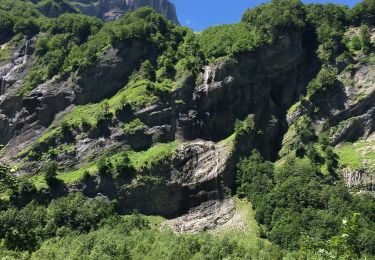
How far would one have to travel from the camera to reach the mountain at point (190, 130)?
363 ft

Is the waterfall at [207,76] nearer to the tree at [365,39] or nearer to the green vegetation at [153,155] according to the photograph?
the green vegetation at [153,155]

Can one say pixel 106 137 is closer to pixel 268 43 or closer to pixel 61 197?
pixel 61 197

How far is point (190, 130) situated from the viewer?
140 metres

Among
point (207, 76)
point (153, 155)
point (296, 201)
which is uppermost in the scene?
point (207, 76)

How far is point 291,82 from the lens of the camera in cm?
15575

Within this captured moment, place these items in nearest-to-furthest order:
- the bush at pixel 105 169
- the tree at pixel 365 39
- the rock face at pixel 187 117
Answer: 1. the rock face at pixel 187 117
2. the bush at pixel 105 169
3. the tree at pixel 365 39

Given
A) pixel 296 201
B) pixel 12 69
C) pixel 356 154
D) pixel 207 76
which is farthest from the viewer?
pixel 12 69

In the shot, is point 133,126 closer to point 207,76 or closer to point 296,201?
point 207,76

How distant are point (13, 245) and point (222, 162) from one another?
113 meters

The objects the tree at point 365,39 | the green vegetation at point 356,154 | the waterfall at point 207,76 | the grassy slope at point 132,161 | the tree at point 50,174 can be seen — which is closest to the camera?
the tree at point 50,174

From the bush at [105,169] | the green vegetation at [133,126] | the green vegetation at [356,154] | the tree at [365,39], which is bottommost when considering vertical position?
the green vegetation at [356,154]

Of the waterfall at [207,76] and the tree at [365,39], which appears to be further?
the tree at [365,39]

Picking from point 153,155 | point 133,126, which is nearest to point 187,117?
point 133,126

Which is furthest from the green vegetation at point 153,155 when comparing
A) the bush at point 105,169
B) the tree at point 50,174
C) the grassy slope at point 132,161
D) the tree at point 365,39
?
the tree at point 365,39
